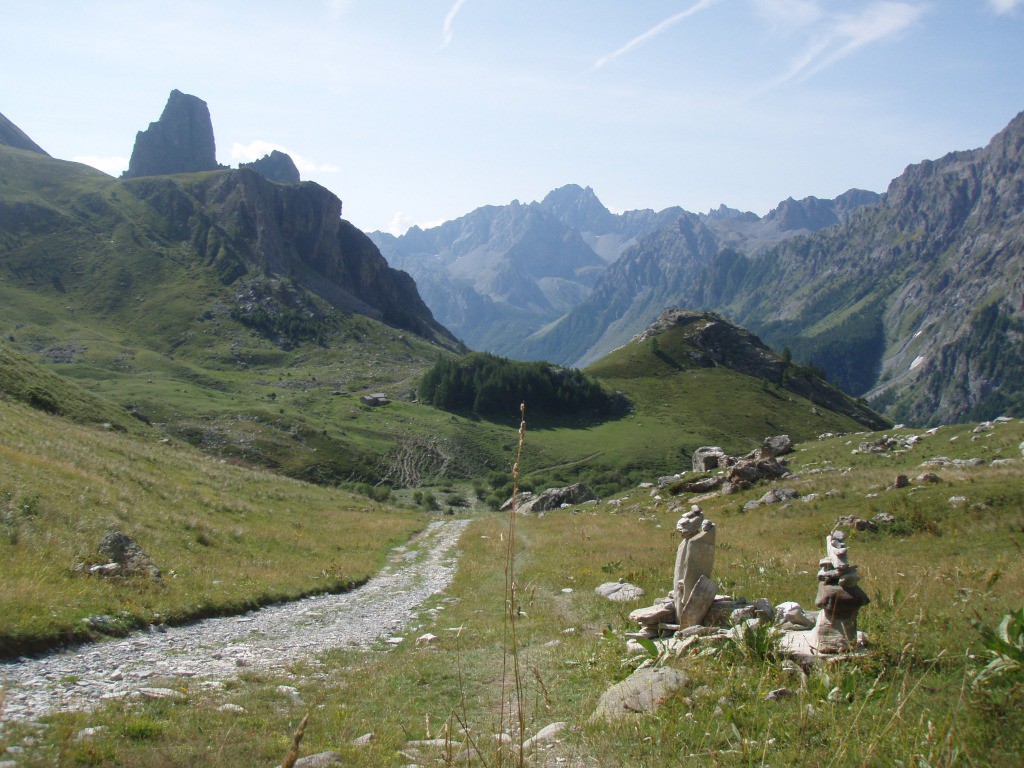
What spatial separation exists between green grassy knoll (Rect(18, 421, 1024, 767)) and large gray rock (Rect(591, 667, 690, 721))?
0.24 meters

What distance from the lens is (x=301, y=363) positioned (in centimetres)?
15375

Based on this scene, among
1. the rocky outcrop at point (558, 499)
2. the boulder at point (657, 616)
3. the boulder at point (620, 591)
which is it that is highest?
the boulder at point (657, 616)

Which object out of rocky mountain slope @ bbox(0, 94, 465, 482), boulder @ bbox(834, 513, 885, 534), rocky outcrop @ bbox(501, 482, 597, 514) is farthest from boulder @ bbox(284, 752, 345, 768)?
rocky mountain slope @ bbox(0, 94, 465, 482)

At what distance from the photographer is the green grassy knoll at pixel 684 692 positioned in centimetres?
623

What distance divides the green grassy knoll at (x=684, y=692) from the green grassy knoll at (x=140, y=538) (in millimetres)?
4511

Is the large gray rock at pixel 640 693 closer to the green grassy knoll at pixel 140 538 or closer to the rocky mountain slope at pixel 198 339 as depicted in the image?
the green grassy knoll at pixel 140 538

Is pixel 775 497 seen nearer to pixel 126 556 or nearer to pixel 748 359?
pixel 126 556

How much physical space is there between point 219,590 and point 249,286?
180667 mm

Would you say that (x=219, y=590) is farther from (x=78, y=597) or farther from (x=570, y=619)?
(x=570, y=619)


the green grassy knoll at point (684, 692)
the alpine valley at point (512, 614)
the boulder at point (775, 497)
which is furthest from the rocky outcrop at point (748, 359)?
the green grassy knoll at point (684, 692)

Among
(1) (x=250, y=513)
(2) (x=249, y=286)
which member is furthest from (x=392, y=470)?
(2) (x=249, y=286)

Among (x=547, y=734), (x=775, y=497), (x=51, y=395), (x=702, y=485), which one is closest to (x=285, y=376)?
(x=51, y=395)

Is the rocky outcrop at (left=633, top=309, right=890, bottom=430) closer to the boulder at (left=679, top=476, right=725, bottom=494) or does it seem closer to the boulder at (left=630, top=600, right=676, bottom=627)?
the boulder at (left=679, top=476, right=725, bottom=494)

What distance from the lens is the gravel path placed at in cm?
991
